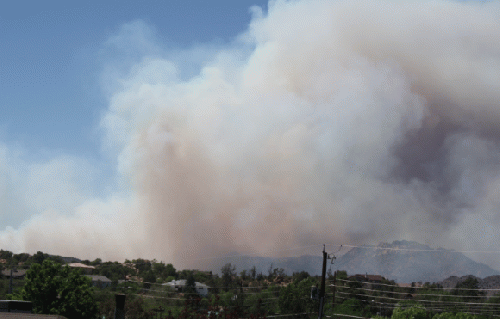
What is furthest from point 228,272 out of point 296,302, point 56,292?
point 56,292

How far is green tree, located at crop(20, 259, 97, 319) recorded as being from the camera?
213 ft

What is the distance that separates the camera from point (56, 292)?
65.8 meters

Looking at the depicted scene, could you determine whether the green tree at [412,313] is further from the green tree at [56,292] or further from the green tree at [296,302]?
the green tree at [56,292]

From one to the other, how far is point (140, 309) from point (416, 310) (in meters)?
57.1

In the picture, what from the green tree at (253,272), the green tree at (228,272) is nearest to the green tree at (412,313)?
A: the green tree at (228,272)

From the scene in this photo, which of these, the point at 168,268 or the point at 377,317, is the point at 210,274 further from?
the point at 377,317

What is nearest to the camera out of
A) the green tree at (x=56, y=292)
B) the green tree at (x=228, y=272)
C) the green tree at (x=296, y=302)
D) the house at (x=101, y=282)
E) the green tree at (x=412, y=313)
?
the green tree at (x=56, y=292)

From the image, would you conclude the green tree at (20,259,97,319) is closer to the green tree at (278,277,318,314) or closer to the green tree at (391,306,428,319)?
the green tree at (278,277,318,314)

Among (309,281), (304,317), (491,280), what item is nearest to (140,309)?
(304,317)

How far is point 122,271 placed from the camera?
168750 mm

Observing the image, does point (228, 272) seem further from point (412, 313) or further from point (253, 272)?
point (412, 313)

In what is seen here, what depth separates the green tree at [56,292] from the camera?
65.1m

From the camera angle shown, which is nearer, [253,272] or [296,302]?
[296,302]

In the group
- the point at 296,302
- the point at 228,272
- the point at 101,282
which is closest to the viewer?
the point at 296,302
